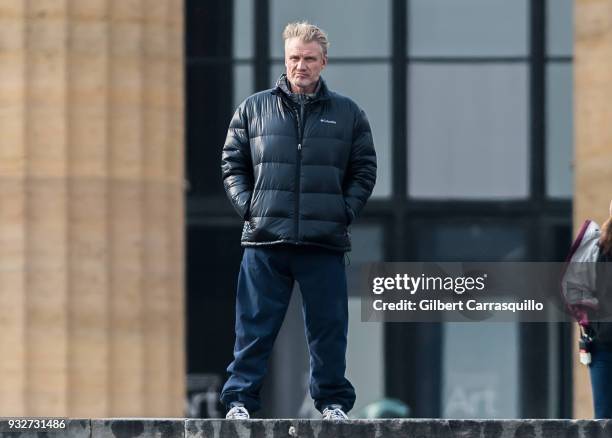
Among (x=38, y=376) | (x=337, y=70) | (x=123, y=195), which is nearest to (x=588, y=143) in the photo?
(x=337, y=70)

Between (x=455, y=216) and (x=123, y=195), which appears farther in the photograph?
(x=455, y=216)

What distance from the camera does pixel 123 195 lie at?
46.2ft

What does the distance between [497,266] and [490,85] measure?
1598 millimetres

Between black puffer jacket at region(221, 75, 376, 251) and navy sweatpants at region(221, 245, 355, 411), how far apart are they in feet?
0.29

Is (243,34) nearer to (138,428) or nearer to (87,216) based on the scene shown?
(87,216)

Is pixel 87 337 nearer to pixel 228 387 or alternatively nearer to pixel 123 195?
pixel 123 195

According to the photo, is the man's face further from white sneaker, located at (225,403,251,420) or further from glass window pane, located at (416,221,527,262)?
glass window pane, located at (416,221,527,262)

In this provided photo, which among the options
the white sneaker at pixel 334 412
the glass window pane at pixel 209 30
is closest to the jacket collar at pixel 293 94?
the white sneaker at pixel 334 412

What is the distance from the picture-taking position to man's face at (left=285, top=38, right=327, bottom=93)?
23.3 ft

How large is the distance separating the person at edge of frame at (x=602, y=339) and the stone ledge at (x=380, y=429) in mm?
977

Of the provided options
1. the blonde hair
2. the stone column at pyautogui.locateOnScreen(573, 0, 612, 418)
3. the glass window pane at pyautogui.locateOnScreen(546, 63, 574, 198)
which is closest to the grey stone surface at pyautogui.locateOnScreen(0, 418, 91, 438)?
the blonde hair

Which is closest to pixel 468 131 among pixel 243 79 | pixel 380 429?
pixel 243 79

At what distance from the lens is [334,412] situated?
700cm

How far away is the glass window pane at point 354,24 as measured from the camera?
1539cm
